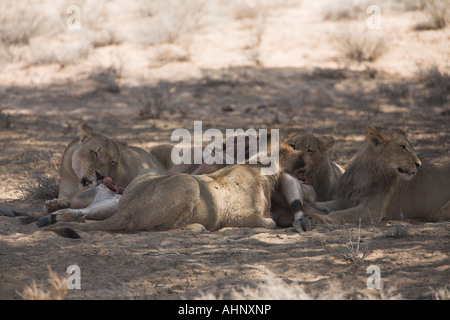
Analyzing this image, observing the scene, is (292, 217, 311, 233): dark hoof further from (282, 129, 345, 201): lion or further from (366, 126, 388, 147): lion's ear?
(366, 126, 388, 147): lion's ear

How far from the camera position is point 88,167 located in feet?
22.6

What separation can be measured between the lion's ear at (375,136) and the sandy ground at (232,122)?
89cm

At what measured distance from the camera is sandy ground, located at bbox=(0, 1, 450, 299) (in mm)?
4793

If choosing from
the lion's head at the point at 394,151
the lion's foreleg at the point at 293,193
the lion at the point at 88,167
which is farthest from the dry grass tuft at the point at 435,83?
the lion at the point at 88,167

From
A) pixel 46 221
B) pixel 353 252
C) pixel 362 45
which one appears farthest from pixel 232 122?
pixel 353 252

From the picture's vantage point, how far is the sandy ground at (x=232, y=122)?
15.7 ft

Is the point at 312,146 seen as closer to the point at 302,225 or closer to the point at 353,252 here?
the point at 302,225

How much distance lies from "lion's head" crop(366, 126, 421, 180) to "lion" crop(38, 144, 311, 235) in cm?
84

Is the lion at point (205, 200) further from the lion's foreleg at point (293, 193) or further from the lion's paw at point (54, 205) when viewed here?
the lion's paw at point (54, 205)

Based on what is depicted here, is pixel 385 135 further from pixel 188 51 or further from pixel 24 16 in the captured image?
pixel 24 16

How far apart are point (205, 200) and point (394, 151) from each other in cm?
217

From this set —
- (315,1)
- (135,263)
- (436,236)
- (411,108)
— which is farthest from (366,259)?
(315,1)
